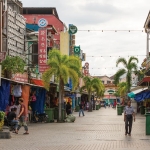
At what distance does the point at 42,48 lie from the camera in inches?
1423

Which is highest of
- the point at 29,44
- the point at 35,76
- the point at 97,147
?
the point at 29,44

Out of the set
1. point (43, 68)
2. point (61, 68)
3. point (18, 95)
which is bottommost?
point (18, 95)

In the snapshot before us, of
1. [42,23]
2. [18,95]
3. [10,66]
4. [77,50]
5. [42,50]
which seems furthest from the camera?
[77,50]

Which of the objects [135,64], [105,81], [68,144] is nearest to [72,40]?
[135,64]

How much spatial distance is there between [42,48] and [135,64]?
20868 millimetres

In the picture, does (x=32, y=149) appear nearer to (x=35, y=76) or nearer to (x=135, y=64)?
(x=35, y=76)

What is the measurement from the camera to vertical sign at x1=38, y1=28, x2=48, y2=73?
35656 millimetres

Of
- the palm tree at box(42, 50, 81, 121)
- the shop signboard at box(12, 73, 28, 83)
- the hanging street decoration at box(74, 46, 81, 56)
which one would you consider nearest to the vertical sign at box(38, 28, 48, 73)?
the palm tree at box(42, 50, 81, 121)

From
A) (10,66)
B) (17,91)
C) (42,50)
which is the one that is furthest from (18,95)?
(42,50)

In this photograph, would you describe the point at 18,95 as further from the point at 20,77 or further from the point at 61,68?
the point at 61,68

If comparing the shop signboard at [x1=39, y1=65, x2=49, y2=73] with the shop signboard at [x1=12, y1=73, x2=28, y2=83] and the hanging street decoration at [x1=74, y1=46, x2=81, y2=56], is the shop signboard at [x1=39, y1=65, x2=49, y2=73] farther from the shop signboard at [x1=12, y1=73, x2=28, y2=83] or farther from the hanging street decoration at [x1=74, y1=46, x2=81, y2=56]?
the hanging street decoration at [x1=74, y1=46, x2=81, y2=56]

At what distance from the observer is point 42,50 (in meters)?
36.2

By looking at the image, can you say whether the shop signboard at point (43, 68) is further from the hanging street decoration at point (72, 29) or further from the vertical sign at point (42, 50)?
the hanging street decoration at point (72, 29)

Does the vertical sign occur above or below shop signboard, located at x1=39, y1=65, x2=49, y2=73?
above
